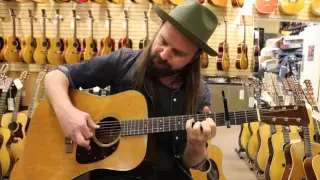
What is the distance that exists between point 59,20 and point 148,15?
151cm

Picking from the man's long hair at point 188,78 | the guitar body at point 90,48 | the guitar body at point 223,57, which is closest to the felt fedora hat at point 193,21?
the man's long hair at point 188,78

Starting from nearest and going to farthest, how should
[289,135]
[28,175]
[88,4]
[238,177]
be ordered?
[28,175]
[289,135]
[238,177]
[88,4]

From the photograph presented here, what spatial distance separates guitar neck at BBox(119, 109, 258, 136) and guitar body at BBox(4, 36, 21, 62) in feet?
13.9

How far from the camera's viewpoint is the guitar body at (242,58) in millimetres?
5000

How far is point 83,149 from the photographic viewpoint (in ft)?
4.96

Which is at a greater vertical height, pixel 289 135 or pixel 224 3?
pixel 224 3

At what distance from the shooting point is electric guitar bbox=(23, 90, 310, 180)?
1.44 meters

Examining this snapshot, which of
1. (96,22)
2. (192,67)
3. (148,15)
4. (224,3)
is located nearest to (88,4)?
(96,22)

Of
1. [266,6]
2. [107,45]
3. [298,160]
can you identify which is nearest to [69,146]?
[298,160]

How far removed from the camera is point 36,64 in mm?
5320

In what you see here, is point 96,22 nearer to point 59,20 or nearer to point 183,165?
point 59,20

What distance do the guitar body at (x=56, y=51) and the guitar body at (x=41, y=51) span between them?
0.09 meters

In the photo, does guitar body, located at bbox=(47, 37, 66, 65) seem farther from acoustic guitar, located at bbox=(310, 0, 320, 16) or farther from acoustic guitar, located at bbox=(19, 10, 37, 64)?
acoustic guitar, located at bbox=(310, 0, 320, 16)

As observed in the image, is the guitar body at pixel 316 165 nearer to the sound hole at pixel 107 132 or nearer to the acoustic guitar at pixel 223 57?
the sound hole at pixel 107 132
